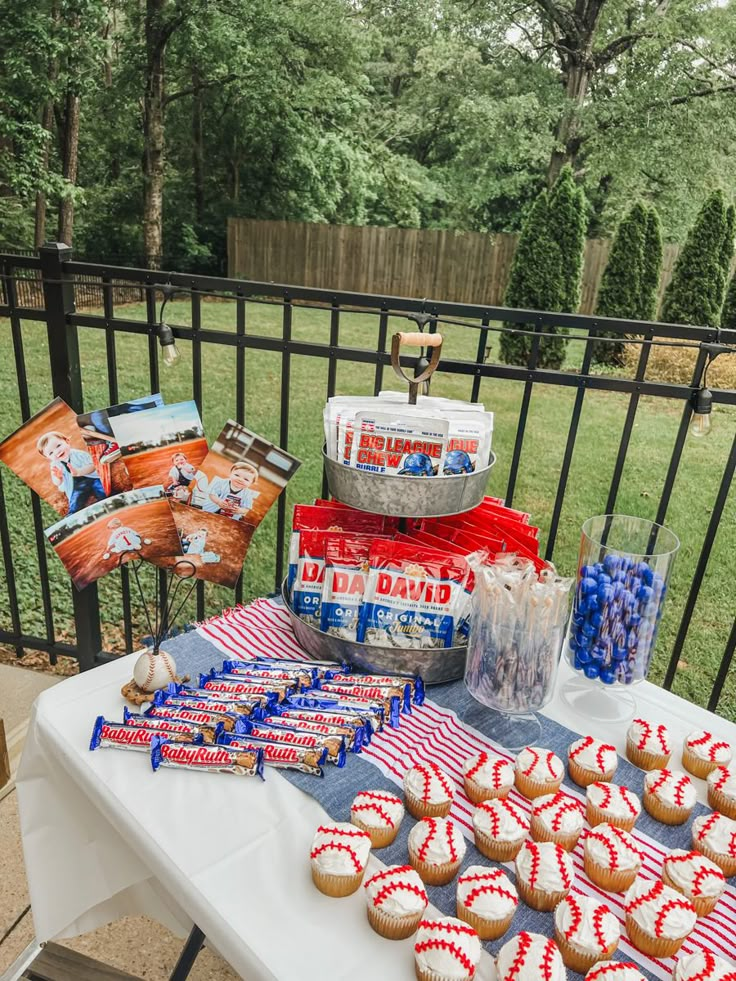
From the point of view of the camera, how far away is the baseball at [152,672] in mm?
1176

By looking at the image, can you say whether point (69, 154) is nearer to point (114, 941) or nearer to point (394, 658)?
point (114, 941)

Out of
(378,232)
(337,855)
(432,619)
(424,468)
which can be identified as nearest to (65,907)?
(337,855)

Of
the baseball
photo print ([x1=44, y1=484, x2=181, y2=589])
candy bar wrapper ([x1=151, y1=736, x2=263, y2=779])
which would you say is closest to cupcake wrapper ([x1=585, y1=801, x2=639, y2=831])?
candy bar wrapper ([x1=151, y1=736, x2=263, y2=779])

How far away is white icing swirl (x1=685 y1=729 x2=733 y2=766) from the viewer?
109 cm

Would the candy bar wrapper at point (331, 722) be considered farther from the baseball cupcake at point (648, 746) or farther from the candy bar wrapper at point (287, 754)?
the baseball cupcake at point (648, 746)

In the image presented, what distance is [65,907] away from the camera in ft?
3.58

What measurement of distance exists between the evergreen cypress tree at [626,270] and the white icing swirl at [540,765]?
874cm

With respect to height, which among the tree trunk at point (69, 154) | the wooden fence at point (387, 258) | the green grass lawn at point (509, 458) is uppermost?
the tree trunk at point (69, 154)

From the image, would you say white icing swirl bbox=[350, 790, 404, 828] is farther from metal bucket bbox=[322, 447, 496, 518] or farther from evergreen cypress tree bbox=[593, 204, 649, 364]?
evergreen cypress tree bbox=[593, 204, 649, 364]

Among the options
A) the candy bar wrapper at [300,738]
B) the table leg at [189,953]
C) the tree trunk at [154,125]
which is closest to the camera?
the candy bar wrapper at [300,738]

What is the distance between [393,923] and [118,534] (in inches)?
37.2

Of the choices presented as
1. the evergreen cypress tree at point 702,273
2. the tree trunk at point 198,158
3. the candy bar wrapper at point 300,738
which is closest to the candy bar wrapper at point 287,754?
the candy bar wrapper at point 300,738

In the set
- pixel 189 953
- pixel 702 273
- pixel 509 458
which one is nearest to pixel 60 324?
pixel 189 953

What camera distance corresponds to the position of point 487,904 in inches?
31.8
